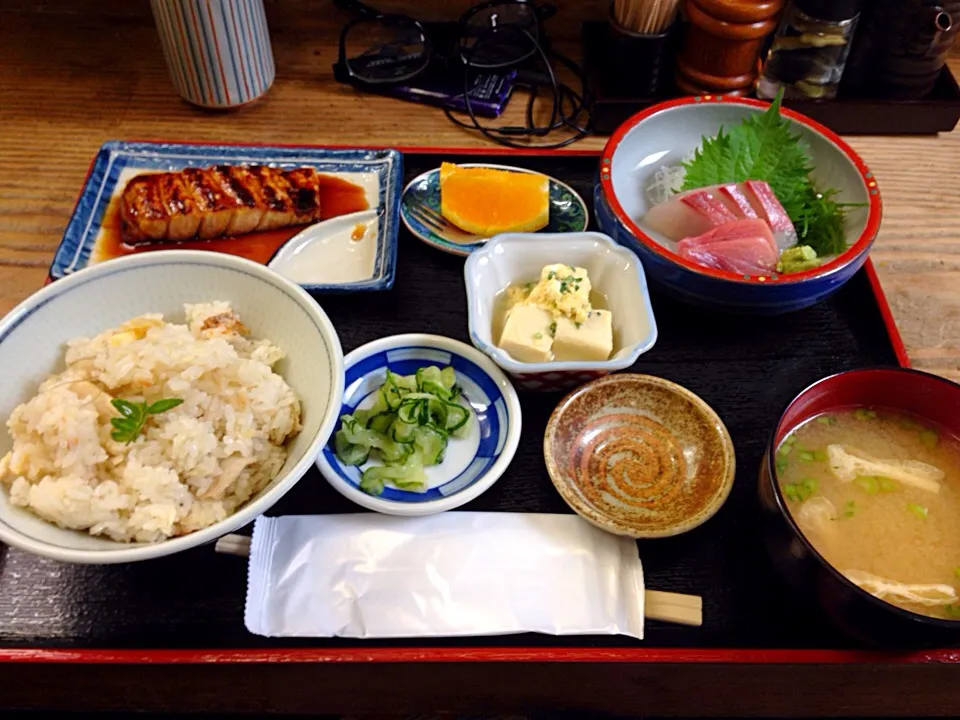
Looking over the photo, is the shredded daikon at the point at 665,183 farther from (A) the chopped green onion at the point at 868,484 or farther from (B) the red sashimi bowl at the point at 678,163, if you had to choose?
(A) the chopped green onion at the point at 868,484

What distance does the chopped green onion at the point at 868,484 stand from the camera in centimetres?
131

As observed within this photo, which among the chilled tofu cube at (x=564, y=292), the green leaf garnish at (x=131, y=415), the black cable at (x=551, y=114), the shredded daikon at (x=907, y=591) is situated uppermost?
the green leaf garnish at (x=131, y=415)

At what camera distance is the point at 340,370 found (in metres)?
1.26

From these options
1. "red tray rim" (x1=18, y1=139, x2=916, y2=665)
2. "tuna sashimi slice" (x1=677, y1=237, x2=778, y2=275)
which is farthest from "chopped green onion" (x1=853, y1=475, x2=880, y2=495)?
"tuna sashimi slice" (x1=677, y1=237, x2=778, y2=275)

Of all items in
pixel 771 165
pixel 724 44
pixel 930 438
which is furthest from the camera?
pixel 724 44

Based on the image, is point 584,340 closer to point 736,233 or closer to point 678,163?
point 736,233

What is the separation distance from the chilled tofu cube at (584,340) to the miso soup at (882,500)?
374mm

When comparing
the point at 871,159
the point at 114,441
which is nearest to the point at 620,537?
the point at 114,441

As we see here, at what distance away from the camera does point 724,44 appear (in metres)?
2.21

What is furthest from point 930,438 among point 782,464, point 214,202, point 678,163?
point 214,202

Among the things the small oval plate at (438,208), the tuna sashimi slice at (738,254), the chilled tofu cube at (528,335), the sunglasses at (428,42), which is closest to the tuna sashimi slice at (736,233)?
the tuna sashimi slice at (738,254)

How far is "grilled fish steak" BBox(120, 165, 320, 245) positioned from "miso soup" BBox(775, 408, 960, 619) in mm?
1271

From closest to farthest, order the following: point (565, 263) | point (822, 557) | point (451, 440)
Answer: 1. point (822, 557)
2. point (451, 440)
3. point (565, 263)

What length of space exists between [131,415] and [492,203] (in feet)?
3.22
